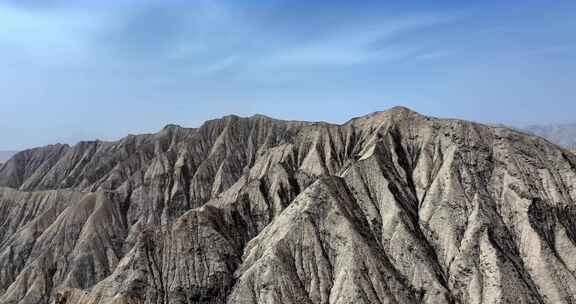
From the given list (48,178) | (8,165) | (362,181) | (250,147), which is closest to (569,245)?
(362,181)

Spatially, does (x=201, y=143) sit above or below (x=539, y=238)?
above

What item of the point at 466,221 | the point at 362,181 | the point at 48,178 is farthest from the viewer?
the point at 48,178

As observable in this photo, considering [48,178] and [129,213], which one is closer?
[129,213]

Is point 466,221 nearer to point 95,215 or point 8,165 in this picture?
point 95,215

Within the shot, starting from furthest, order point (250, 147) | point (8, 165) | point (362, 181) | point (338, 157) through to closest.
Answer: point (8, 165) → point (250, 147) → point (338, 157) → point (362, 181)

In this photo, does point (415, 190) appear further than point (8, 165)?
No

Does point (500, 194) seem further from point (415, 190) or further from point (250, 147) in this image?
point (250, 147)

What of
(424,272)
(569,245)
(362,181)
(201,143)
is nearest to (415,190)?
(362,181)
